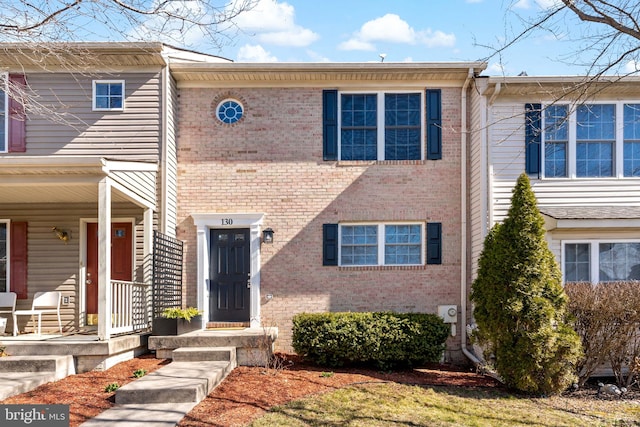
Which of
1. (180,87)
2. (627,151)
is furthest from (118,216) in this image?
(627,151)

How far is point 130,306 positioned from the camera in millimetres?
9828

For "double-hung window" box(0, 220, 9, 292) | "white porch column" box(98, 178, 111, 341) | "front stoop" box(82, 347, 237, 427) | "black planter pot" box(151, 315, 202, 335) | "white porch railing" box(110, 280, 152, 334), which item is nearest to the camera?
"front stoop" box(82, 347, 237, 427)

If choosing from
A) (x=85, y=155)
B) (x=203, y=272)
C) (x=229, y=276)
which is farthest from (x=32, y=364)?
(x=85, y=155)

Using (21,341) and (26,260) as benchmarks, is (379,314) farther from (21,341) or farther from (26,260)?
(26,260)

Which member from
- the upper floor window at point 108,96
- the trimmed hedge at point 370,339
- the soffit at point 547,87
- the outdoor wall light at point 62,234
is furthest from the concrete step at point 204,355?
the soffit at point 547,87

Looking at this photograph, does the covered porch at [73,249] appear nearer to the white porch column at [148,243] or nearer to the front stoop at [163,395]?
the white porch column at [148,243]

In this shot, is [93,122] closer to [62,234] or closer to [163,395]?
[62,234]

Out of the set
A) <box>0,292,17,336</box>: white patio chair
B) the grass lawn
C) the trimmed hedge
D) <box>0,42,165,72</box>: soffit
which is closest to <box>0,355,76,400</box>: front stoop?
<box>0,292,17,336</box>: white patio chair

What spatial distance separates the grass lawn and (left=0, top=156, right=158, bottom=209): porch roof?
4371 mm

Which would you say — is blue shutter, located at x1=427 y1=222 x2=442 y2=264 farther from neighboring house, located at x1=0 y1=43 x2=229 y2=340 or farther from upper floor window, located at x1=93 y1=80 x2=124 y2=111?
upper floor window, located at x1=93 y1=80 x2=124 y2=111

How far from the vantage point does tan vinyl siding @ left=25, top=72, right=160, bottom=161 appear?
425 inches

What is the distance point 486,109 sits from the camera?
10.9 meters

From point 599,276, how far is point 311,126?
19.8ft

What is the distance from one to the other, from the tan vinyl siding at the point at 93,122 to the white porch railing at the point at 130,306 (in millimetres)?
2497
